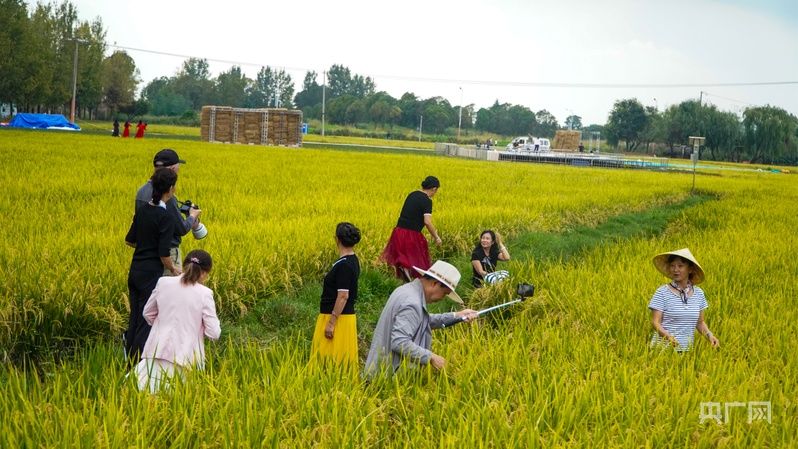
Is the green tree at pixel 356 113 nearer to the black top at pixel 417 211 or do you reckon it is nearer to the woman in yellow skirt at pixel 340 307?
the black top at pixel 417 211

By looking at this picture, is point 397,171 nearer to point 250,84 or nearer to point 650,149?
point 650,149

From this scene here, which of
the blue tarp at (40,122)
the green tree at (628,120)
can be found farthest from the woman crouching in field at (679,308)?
the green tree at (628,120)

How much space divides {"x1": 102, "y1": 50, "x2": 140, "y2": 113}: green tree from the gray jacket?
82.8 metres

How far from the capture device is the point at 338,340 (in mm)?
5699

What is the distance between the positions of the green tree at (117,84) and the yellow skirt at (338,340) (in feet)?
269

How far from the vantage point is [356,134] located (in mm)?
92125

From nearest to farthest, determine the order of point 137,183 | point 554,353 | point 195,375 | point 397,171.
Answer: point 195,375 → point 554,353 → point 137,183 → point 397,171

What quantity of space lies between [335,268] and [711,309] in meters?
3.54

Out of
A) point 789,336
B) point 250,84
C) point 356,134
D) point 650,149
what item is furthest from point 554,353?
point 250,84

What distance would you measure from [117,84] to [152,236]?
84106 mm

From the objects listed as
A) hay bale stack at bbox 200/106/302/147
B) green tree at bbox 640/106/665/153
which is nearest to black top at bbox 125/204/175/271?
hay bale stack at bbox 200/106/302/147

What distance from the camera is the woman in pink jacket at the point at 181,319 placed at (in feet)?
16.2

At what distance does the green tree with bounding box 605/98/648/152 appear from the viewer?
99625mm

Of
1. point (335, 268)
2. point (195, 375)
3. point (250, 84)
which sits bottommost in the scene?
point (195, 375)
